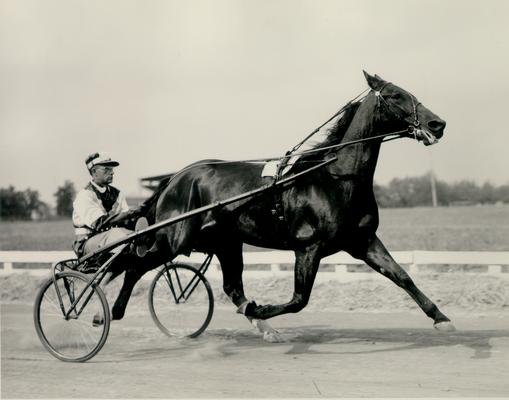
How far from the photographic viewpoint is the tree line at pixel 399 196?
87.9 feet

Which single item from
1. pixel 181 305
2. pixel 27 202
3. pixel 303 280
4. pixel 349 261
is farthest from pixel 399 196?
pixel 303 280

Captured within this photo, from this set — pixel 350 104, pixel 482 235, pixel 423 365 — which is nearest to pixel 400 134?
pixel 350 104

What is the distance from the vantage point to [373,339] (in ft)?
23.3

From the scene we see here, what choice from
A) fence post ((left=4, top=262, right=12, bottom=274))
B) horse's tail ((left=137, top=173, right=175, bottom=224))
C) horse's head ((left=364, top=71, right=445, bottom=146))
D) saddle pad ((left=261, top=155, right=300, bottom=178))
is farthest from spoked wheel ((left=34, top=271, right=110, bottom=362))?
fence post ((left=4, top=262, right=12, bottom=274))

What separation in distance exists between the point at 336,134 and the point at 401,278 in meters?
1.52

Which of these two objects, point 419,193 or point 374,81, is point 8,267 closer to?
point 374,81

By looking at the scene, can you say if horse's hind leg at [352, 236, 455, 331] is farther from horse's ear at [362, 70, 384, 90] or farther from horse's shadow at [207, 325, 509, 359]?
horse's ear at [362, 70, 384, 90]

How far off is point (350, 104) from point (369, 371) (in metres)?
2.55

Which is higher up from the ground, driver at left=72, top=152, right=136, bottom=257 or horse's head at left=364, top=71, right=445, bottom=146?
horse's head at left=364, top=71, right=445, bottom=146

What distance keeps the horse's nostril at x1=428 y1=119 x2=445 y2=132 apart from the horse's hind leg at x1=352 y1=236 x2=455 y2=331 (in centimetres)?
117

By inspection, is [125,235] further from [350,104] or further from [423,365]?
[423,365]

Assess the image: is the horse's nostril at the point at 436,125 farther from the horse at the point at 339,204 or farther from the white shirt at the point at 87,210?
the white shirt at the point at 87,210

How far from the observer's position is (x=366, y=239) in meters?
6.50

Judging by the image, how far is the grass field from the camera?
17.5m
